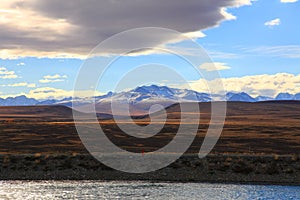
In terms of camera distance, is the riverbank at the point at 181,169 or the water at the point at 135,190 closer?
the water at the point at 135,190

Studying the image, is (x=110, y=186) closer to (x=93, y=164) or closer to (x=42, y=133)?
(x=93, y=164)

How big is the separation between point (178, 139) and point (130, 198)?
69.4m

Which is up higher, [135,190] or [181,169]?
[181,169]

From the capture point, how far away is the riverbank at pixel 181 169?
56.8m

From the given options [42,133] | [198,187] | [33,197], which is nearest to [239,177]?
[198,187]

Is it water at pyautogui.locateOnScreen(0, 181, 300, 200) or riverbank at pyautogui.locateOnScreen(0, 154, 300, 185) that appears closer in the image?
water at pyautogui.locateOnScreen(0, 181, 300, 200)

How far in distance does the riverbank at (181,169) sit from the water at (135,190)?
12.6ft

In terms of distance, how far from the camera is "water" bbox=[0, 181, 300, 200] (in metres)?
43.2

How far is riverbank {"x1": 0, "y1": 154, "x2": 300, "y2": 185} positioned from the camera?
2234 inches

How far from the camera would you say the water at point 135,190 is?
43.2m

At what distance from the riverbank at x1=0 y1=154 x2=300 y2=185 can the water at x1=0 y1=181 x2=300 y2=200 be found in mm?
3848

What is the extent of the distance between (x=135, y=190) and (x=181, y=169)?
14.1 metres

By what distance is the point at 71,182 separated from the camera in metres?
53.2

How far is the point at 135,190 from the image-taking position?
4669cm
